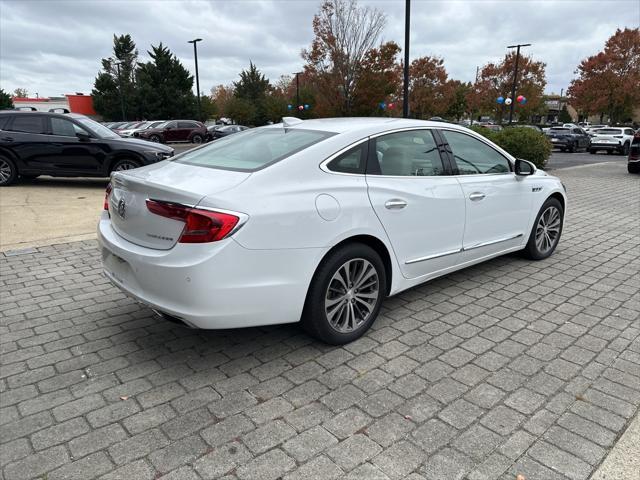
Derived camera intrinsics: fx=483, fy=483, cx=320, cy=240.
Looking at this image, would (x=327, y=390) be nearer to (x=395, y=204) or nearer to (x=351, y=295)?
(x=351, y=295)

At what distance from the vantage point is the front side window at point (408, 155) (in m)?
3.69

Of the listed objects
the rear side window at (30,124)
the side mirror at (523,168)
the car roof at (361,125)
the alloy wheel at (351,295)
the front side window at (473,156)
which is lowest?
the alloy wheel at (351,295)

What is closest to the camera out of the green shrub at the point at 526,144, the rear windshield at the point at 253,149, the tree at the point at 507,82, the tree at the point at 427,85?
the rear windshield at the point at 253,149

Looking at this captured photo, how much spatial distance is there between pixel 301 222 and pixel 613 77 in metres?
49.5

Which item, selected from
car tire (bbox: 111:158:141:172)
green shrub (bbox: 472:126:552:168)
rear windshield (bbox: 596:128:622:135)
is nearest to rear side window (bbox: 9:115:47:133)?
car tire (bbox: 111:158:141:172)

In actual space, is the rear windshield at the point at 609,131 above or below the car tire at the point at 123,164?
above

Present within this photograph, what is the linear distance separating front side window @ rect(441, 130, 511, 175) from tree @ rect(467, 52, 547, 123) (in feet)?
155

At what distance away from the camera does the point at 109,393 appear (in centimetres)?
290

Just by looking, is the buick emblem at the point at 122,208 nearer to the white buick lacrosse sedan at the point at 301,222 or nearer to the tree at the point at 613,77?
the white buick lacrosse sedan at the point at 301,222

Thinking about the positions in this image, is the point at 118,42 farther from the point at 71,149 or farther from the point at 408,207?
the point at 408,207

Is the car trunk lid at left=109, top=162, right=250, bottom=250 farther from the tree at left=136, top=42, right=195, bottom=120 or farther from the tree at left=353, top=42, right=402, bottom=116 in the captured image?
the tree at left=136, top=42, right=195, bottom=120

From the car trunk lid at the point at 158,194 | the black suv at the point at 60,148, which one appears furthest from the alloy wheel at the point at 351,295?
the black suv at the point at 60,148

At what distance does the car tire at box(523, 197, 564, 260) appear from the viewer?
213 inches

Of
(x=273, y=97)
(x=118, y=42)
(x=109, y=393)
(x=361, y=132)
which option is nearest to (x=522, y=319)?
(x=361, y=132)
